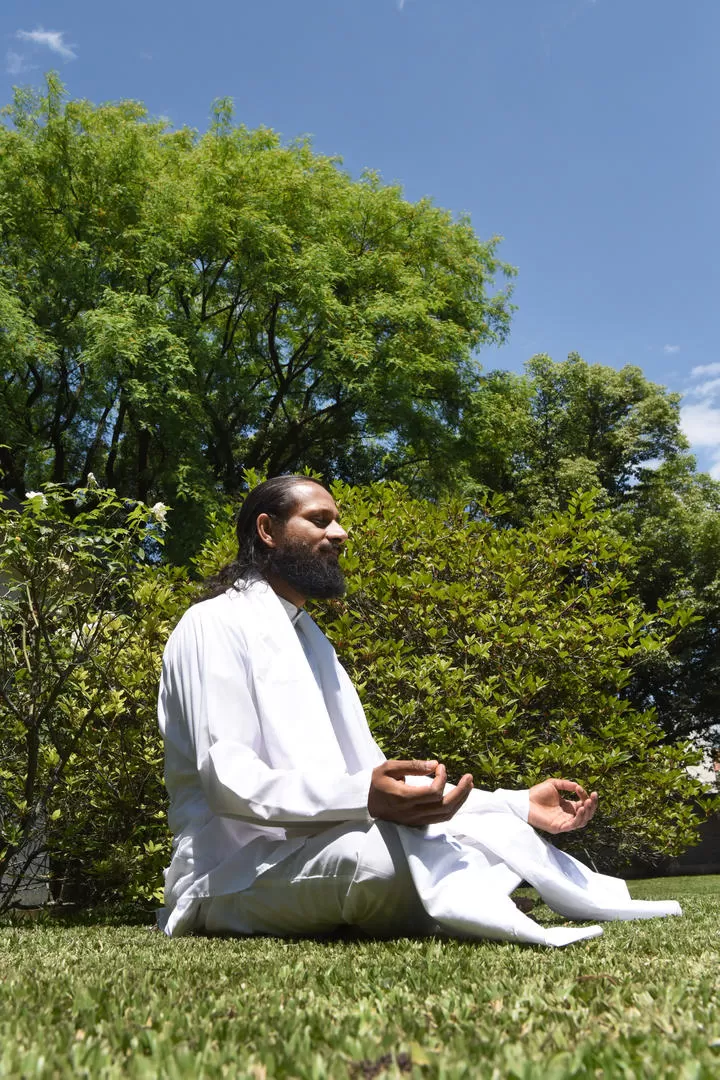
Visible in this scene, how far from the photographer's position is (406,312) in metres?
20.3

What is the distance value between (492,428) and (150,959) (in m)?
21.9

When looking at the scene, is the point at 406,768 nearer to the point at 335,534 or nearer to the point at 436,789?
the point at 436,789

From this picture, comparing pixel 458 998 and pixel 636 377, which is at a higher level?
pixel 636 377

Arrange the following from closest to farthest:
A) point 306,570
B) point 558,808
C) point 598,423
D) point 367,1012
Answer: point 367,1012
point 558,808
point 306,570
point 598,423

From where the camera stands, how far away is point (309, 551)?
154 inches

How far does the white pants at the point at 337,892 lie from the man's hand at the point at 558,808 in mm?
718

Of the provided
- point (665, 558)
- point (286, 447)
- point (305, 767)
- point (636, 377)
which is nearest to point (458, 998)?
point (305, 767)

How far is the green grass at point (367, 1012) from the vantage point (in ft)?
4.00

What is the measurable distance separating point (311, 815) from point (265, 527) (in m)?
1.64

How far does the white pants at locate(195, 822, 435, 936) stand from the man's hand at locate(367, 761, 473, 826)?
0.10 metres

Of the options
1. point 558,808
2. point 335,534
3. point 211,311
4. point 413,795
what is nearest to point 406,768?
point 413,795

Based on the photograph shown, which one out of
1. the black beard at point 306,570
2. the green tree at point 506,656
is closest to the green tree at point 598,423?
the green tree at point 506,656

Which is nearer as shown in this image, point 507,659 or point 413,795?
point 413,795

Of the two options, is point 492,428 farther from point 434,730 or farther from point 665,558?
point 434,730
